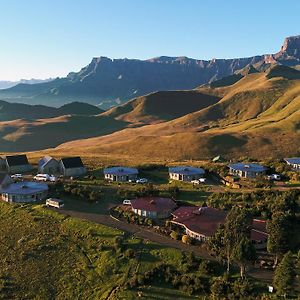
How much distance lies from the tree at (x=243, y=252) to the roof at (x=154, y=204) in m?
18.8

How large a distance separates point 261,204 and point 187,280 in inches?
861

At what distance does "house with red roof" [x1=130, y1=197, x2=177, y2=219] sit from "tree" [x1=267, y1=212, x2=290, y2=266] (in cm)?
1838

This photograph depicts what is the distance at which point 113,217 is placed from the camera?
201ft

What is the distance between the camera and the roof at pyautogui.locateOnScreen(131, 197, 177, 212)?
61784 mm

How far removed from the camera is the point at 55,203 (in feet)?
214

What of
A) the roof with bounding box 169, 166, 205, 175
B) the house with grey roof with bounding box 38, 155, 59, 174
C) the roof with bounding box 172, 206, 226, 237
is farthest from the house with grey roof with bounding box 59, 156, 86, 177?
the roof with bounding box 172, 206, 226, 237

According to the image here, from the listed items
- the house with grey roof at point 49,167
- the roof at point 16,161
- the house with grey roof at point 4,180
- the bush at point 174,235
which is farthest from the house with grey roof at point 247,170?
the roof at point 16,161

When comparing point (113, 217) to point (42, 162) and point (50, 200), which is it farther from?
point (42, 162)

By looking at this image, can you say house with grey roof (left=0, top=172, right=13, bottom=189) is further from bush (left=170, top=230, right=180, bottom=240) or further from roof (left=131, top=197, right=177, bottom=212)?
bush (left=170, top=230, right=180, bottom=240)

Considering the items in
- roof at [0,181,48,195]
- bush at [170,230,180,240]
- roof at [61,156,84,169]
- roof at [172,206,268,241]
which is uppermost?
roof at [61,156,84,169]

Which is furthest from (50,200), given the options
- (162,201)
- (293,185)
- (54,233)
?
(293,185)

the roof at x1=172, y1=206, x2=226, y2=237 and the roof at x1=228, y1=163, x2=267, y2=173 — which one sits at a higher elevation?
the roof at x1=228, y1=163, x2=267, y2=173

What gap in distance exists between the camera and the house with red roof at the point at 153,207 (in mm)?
61169

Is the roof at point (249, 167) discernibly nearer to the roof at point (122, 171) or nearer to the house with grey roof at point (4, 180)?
the roof at point (122, 171)
